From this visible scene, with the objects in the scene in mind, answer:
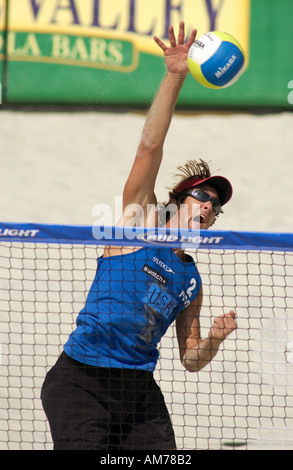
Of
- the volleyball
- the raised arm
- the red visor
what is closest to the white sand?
the volleyball

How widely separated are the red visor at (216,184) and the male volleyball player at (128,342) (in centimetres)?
30

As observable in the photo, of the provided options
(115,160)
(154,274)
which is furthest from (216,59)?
(115,160)

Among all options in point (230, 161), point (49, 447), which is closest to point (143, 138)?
point (49, 447)

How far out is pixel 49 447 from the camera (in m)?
4.78

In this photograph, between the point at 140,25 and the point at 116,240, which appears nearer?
the point at 116,240

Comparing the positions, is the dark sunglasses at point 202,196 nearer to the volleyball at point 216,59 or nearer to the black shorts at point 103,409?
the volleyball at point 216,59

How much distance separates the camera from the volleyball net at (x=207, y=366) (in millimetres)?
3680

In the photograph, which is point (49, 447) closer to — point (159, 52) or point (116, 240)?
point (116, 240)

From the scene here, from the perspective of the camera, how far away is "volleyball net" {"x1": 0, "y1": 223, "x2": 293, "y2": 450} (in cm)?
368

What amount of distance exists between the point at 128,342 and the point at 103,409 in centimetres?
35

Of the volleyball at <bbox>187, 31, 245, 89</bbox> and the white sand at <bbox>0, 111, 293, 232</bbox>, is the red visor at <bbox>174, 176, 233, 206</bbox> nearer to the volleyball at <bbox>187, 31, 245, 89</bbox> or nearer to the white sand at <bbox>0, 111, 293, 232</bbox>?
the volleyball at <bbox>187, 31, 245, 89</bbox>

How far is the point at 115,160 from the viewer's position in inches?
369

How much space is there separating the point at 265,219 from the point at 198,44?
4.17 m

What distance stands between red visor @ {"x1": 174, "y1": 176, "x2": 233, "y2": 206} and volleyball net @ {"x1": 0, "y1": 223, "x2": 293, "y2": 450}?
0.35m
